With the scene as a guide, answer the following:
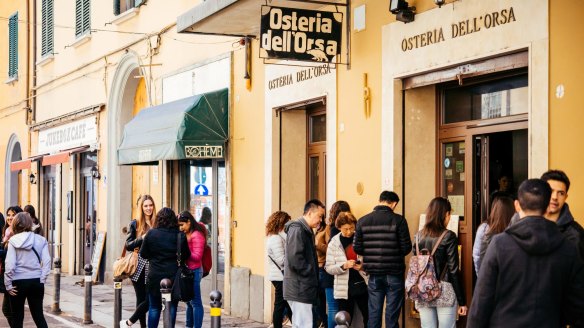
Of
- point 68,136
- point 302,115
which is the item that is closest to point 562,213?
point 302,115

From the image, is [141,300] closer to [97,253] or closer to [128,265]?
[128,265]

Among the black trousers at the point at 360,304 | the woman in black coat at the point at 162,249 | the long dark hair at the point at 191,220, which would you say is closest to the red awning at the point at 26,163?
the long dark hair at the point at 191,220

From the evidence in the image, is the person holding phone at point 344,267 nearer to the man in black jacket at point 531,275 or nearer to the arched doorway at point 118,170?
the man in black jacket at point 531,275

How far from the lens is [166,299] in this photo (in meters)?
10.7

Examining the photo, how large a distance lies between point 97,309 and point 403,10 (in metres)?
8.28

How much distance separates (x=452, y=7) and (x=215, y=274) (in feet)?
25.0

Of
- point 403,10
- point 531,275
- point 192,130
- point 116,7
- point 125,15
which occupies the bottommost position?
point 531,275

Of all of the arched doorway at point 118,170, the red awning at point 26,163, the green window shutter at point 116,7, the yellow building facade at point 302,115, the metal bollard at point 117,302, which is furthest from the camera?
the red awning at point 26,163

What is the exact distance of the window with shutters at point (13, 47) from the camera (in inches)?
1167

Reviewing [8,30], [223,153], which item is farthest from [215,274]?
[8,30]

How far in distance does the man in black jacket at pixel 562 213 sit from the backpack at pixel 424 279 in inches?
89.3

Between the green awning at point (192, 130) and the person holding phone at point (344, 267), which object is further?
the green awning at point (192, 130)

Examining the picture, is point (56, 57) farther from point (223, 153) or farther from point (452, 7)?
point (452, 7)

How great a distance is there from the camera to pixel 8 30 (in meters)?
30.6
